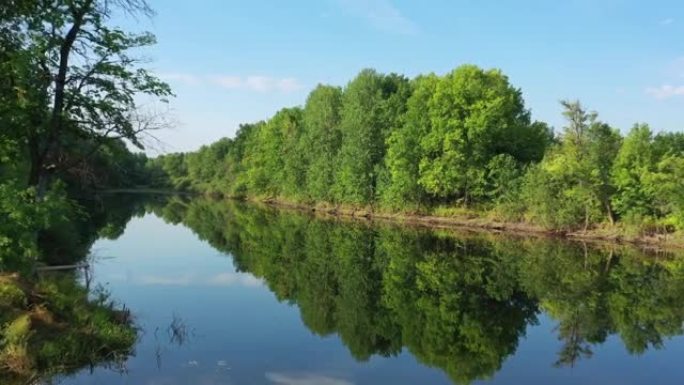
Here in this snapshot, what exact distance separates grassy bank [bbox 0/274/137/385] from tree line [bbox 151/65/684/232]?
40.0 m

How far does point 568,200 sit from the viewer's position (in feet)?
158

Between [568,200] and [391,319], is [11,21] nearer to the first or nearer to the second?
[391,319]

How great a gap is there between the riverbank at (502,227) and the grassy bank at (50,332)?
38203 millimetres

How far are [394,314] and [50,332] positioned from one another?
442 inches

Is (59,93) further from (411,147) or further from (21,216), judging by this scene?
(411,147)

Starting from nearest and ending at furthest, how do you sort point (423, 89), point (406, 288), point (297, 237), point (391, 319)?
point (391, 319) → point (406, 288) → point (297, 237) → point (423, 89)

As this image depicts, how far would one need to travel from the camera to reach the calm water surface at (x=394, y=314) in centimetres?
1458

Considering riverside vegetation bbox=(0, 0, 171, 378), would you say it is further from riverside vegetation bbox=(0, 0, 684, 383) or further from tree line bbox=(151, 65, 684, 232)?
tree line bbox=(151, 65, 684, 232)

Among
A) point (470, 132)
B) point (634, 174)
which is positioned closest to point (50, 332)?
point (634, 174)

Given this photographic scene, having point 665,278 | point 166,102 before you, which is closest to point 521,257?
point 665,278

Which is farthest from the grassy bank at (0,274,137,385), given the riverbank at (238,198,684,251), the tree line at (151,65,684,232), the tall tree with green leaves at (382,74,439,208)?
the tall tree with green leaves at (382,74,439,208)

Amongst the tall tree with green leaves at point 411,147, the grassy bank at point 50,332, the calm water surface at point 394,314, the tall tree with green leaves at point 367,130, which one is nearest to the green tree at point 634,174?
the calm water surface at point 394,314

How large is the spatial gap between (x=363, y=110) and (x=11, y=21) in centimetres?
5749

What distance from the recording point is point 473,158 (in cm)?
5722
